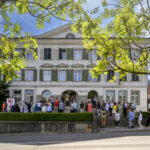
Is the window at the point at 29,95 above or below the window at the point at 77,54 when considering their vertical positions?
below

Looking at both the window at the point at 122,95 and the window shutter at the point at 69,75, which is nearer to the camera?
the window at the point at 122,95

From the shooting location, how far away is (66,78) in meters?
35.9

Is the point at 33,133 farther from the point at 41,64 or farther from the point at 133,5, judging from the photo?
the point at 41,64

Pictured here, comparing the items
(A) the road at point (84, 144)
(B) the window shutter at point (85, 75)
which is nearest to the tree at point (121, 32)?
(A) the road at point (84, 144)

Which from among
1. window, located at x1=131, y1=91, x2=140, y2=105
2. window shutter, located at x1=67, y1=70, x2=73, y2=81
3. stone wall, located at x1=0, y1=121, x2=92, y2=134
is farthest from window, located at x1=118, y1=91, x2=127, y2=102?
stone wall, located at x1=0, y1=121, x2=92, y2=134

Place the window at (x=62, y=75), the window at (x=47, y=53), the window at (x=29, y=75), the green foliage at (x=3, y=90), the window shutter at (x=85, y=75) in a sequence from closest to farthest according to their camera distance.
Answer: the green foliage at (x=3, y=90)
the window shutter at (x=85, y=75)
the window at (x=62, y=75)
the window at (x=47, y=53)
the window at (x=29, y=75)

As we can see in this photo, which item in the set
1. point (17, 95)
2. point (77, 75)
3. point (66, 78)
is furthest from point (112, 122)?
point (17, 95)

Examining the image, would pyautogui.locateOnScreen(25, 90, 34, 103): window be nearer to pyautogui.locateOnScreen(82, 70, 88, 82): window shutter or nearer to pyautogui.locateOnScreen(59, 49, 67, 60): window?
pyautogui.locateOnScreen(59, 49, 67, 60): window

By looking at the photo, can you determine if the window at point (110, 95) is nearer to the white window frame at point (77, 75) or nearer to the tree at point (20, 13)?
the white window frame at point (77, 75)

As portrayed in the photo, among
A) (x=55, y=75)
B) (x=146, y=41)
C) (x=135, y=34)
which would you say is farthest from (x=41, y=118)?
(x=146, y=41)

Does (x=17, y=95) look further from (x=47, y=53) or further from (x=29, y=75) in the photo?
(x=47, y=53)

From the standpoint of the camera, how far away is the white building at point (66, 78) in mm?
35562

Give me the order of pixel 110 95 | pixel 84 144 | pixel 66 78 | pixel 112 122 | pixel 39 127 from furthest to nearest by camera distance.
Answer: pixel 66 78 < pixel 110 95 < pixel 112 122 < pixel 39 127 < pixel 84 144

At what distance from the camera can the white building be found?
1400 inches
